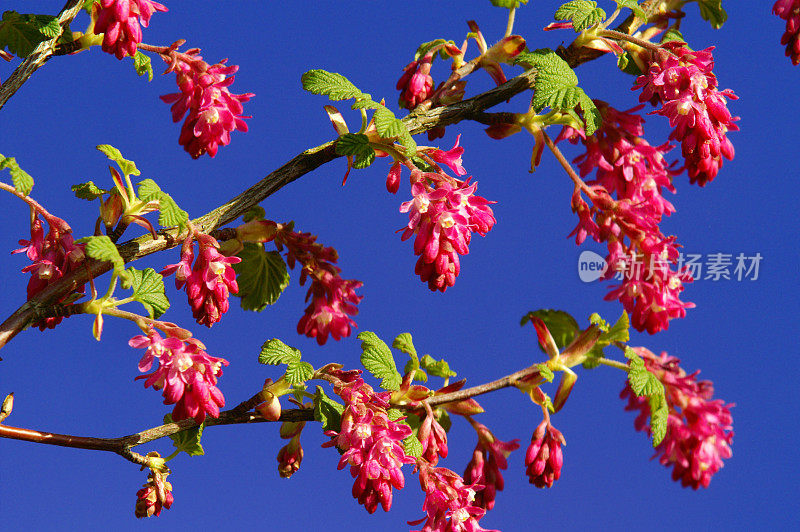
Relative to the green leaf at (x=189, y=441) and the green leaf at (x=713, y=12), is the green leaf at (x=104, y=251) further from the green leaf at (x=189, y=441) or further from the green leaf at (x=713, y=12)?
the green leaf at (x=713, y=12)

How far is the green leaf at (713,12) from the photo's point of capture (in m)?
3.08

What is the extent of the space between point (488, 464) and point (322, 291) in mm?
768

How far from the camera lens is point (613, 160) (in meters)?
2.87

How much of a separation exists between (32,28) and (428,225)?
122 centimetres

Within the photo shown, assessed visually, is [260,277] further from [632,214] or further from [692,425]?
[692,425]

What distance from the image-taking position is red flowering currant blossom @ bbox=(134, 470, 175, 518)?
2449 millimetres

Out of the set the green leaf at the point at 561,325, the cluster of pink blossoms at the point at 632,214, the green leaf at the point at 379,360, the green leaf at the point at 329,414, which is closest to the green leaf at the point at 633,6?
the cluster of pink blossoms at the point at 632,214

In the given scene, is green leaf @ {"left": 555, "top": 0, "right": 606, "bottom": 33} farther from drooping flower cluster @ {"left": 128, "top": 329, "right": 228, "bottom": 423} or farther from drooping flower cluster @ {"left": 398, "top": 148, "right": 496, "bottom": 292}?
drooping flower cluster @ {"left": 128, "top": 329, "right": 228, "bottom": 423}

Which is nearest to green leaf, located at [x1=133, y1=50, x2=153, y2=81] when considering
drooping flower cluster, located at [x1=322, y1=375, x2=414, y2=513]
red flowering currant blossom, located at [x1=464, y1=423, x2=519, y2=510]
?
drooping flower cluster, located at [x1=322, y1=375, x2=414, y2=513]

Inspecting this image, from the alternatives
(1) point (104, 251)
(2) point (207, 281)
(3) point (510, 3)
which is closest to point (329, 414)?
(2) point (207, 281)

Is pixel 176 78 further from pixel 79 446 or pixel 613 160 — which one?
pixel 613 160

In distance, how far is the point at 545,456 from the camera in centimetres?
261

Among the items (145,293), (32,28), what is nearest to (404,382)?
(145,293)

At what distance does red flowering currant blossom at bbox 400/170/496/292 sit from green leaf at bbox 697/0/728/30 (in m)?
1.42
